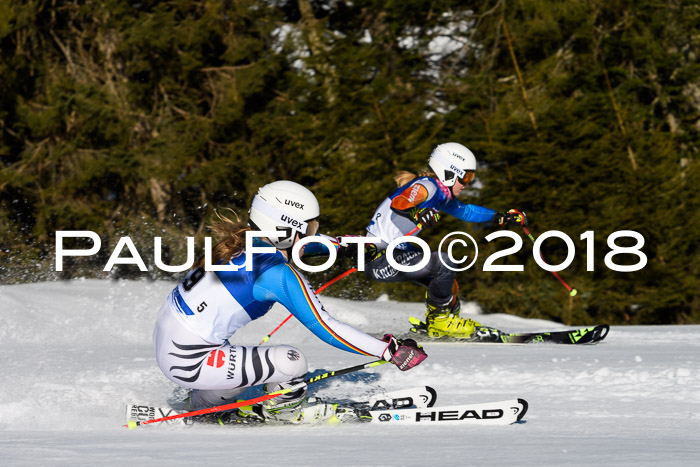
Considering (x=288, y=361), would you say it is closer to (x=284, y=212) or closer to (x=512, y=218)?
(x=284, y=212)

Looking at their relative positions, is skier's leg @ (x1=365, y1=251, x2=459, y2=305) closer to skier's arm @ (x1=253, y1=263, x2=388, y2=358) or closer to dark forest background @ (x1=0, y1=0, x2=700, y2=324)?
skier's arm @ (x1=253, y1=263, x2=388, y2=358)

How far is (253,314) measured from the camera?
161 inches

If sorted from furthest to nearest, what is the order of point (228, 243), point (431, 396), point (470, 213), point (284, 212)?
1. point (470, 213)
2. point (431, 396)
3. point (284, 212)
4. point (228, 243)

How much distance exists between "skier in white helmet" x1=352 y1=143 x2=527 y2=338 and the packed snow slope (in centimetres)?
27

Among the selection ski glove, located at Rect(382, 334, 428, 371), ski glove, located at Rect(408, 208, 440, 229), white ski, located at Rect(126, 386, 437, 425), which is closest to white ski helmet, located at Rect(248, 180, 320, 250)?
ski glove, located at Rect(382, 334, 428, 371)

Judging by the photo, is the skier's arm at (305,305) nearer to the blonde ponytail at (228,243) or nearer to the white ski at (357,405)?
the blonde ponytail at (228,243)

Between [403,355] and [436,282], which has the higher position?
[436,282]

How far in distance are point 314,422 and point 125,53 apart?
13118 millimetres

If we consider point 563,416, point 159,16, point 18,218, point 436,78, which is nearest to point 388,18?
point 436,78

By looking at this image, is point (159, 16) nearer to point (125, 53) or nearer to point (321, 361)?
point (125, 53)

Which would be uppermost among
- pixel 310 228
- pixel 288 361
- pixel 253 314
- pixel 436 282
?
pixel 310 228

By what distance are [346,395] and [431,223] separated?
214 cm

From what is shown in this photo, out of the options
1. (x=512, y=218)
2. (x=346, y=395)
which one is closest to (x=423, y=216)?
(x=512, y=218)

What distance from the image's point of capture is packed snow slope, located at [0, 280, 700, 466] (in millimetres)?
3664
